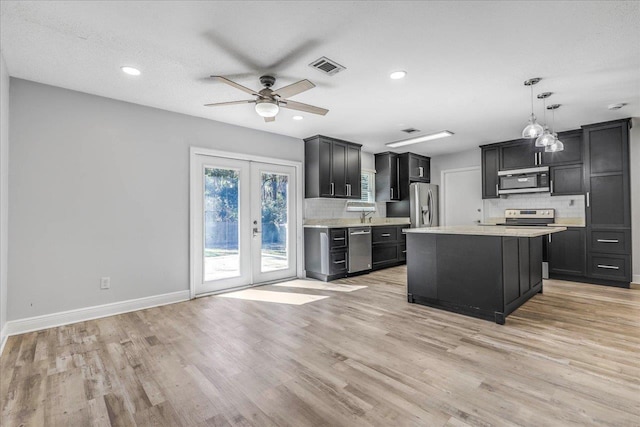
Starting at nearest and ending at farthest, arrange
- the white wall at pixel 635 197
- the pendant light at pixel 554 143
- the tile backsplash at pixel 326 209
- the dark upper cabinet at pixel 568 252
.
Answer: the pendant light at pixel 554 143, the white wall at pixel 635 197, the dark upper cabinet at pixel 568 252, the tile backsplash at pixel 326 209

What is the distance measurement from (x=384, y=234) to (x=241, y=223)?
2915 mm

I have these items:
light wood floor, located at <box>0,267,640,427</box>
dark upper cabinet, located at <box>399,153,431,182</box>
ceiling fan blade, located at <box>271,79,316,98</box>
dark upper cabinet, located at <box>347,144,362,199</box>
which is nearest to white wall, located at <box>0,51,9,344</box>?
light wood floor, located at <box>0,267,640,427</box>

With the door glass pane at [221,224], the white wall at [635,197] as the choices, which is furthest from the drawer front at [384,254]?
the white wall at [635,197]

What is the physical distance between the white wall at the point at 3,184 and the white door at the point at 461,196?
7.17 metres

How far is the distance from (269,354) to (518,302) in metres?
2.85

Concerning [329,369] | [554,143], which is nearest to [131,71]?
[329,369]

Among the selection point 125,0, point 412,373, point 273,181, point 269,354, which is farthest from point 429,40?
point 273,181

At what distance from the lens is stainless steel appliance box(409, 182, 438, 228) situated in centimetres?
679

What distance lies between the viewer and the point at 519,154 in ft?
18.9

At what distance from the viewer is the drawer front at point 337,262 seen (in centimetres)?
522

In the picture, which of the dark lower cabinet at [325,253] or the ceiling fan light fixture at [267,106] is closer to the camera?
the ceiling fan light fixture at [267,106]

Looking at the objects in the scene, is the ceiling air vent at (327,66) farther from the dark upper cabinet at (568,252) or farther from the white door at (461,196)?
the white door at (461,196)

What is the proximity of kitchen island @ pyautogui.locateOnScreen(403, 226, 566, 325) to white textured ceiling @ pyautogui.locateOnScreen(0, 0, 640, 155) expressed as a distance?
1.60 meters

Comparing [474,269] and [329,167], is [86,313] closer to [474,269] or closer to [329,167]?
[329,167]
